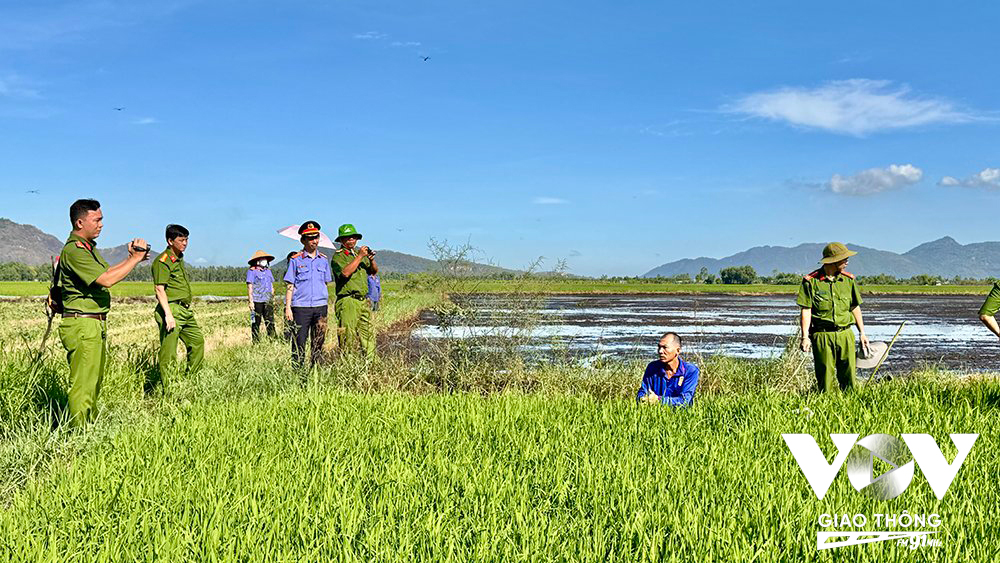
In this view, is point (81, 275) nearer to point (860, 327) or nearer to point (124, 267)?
point (124, 267)

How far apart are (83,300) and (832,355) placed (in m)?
7.07

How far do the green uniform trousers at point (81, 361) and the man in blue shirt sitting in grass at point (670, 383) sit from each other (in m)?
4.79

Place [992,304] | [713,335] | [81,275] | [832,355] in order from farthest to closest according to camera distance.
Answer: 1. [713,335]
2. [832,355]
3. [81,275]
4. [992,304]

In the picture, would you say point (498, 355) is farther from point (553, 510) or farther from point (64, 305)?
point (553, 510)

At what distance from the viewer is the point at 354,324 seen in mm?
9867

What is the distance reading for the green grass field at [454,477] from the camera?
3566mm

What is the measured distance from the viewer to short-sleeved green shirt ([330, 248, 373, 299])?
9.77 meters

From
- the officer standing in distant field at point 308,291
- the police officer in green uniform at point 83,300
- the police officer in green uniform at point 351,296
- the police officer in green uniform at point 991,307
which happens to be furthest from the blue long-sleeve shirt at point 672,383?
the police officer in green uniform at point 83,300

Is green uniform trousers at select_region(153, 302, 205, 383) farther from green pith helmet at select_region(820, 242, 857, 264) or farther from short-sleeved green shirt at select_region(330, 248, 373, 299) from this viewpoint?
green pith helmet at select_region(820, 242, 857, 264)

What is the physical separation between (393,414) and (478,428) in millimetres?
1051

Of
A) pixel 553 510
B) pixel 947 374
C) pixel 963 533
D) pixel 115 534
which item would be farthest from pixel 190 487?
pixel 947 374

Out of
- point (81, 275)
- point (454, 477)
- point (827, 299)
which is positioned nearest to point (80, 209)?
point (81, 275)

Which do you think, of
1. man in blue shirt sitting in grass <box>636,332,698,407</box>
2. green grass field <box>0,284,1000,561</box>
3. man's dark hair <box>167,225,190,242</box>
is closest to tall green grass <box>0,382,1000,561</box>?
green grass field <box>0,284,1000,561</box>

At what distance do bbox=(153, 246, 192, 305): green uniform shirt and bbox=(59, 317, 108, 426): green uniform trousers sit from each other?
6.34 ft
